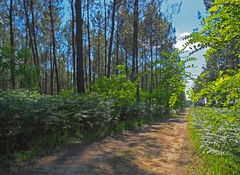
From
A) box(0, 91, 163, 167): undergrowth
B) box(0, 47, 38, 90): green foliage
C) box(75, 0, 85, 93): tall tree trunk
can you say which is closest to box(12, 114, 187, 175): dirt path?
box(0, 91, 163, 167): undergrowth

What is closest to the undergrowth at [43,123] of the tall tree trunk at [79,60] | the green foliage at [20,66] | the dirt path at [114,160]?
the dirt path at [114,160]

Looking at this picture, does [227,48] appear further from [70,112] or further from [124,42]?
[124,42]

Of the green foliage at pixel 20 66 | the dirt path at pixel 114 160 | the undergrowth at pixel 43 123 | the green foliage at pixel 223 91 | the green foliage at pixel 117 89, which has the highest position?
the green foliage at pixel 20 66

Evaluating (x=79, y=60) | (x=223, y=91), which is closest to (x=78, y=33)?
(x=79, y=60)

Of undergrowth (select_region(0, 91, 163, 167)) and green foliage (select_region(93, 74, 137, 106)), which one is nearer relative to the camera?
undergrowth (select_region(0, 91, 163, 167))

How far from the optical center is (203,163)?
6.20 meters

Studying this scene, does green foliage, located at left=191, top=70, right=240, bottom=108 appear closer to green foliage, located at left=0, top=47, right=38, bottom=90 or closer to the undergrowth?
the undergrowth

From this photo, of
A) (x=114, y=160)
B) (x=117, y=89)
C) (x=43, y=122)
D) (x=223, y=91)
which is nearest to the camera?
(x=223, y=91)

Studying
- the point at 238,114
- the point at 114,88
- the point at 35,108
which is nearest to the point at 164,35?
the point at 114,88

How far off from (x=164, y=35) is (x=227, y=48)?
119ft

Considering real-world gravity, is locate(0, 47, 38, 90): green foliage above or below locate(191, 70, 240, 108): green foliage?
above

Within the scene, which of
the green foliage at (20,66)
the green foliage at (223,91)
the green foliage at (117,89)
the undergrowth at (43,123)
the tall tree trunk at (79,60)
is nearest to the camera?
the green foliage at (223,91)

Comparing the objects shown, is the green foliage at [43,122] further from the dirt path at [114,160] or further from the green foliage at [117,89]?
the green foliage at [117,89]

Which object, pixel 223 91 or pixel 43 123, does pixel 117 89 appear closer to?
pixel 43 123
